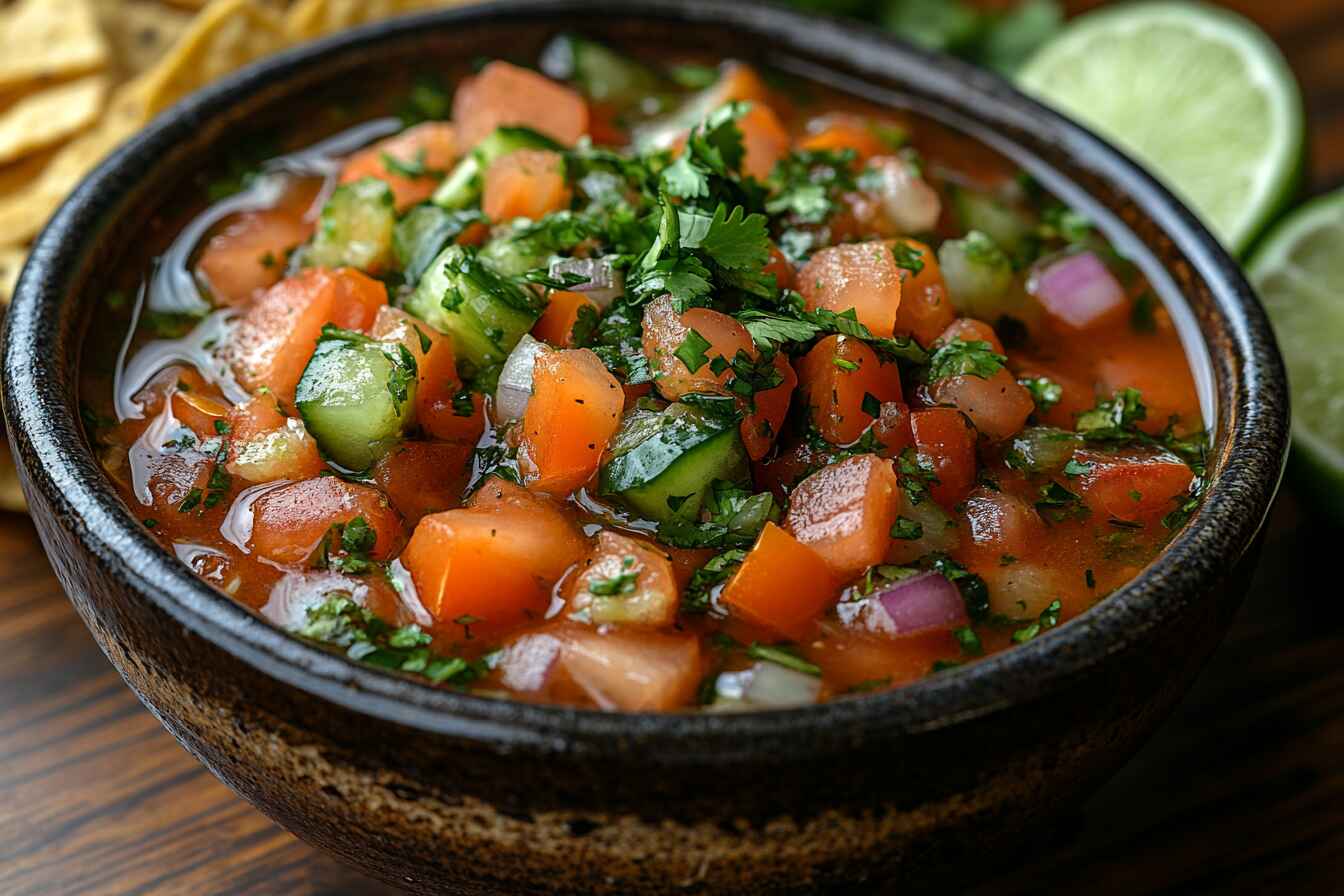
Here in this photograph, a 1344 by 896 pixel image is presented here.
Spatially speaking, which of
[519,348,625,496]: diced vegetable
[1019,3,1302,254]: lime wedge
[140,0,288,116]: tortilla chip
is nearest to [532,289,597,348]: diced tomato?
[519,348,625,496]: diced vegetable

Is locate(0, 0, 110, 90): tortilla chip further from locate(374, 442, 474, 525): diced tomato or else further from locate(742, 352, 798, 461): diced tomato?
locate(742, 352, 798, 461): diced tomato

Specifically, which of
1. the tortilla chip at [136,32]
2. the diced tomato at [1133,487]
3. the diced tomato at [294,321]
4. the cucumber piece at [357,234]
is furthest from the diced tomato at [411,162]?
the diced tomato at [1133,487]

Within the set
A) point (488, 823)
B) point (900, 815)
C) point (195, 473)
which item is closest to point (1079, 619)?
point (900, 815)

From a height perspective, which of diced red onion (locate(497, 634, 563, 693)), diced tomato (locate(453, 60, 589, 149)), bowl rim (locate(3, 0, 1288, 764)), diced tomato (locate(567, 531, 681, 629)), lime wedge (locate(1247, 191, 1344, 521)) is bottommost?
lime wedge (locate(1247, 191, 1344, 521))

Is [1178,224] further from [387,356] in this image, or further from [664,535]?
[387,356]

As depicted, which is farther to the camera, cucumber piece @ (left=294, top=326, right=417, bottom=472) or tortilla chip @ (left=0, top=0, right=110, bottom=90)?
tortilla chip @ (left=0, top=0, right=110, bottom=90)

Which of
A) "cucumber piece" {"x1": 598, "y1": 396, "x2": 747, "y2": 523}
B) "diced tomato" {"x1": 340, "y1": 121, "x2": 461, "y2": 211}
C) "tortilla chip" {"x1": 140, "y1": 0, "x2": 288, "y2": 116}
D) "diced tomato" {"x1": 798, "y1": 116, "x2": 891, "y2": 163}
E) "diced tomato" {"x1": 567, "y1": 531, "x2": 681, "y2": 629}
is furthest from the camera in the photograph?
"tortilla chip" {"x1": 140, "y1": 0, "x2": 288, "y2": 116}

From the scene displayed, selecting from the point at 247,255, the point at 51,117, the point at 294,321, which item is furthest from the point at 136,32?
the point at 294,321
